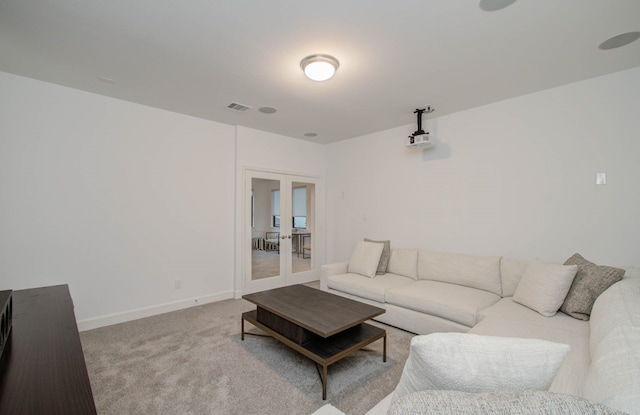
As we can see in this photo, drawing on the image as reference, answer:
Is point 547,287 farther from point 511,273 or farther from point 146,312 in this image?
point 146,312

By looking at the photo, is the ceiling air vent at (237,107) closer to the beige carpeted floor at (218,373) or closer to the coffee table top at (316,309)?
the coffee table top at (316,309)

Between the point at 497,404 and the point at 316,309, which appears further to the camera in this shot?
the point at 316,309

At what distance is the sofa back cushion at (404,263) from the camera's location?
3.90 m

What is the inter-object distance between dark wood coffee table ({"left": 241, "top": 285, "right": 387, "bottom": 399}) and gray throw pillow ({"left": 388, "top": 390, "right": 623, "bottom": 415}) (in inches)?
57.6

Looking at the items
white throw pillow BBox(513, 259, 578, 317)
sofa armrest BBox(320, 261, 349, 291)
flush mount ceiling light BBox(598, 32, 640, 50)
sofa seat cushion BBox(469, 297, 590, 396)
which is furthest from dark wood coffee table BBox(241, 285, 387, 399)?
flush mount ceiling light BBox(598, 32, 640, 50)

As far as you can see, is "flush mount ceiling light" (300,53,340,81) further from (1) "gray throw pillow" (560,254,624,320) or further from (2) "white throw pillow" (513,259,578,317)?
(1) "gray throw pillow" (560,254,624,320)

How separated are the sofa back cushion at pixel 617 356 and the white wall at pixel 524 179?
4.40 ft

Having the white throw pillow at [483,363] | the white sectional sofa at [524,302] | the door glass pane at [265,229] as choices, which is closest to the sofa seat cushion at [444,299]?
the white sectional sofa at [524,302]

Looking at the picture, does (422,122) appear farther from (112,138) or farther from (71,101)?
(71,101)

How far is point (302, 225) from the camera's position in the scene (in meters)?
5.45

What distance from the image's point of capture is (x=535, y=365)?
2.75 ft

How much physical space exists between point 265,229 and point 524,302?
373cm

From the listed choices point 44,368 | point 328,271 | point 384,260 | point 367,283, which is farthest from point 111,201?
point 384,260

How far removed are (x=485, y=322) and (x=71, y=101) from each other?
4682 millimetres
